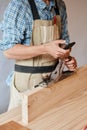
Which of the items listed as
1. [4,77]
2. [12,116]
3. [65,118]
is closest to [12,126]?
[12,116]

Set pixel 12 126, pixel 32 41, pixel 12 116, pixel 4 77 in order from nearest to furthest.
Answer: pixel 12 126 < pixel 12 116 < pixel 32 41 < pixel 4 77

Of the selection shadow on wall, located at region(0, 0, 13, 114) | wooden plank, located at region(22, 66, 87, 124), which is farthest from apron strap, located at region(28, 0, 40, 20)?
shadow on wall, located at region(0, 0, 13, 114)

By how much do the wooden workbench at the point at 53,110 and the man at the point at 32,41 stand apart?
0.07 m

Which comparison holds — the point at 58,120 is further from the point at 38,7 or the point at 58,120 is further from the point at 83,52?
the point at 83,52

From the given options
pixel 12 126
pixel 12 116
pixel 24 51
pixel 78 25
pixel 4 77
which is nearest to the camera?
pixel 12 126

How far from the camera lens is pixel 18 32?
1.22 meters

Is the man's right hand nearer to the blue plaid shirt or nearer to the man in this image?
the man

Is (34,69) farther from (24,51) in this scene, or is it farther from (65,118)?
(65,118)

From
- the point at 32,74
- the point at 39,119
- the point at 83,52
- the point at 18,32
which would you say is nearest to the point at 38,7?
the point at 18,32

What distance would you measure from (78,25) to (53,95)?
1643 millimetres

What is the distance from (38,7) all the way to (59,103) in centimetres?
50

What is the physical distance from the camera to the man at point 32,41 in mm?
1205

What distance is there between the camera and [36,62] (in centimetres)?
135

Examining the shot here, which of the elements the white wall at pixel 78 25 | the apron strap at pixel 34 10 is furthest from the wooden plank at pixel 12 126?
the white wall at pixel 78 25
